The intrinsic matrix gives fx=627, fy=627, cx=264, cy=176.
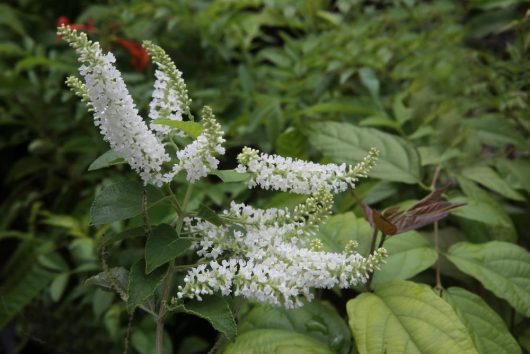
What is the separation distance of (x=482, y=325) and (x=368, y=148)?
502 mm

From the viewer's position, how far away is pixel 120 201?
3.07 ft

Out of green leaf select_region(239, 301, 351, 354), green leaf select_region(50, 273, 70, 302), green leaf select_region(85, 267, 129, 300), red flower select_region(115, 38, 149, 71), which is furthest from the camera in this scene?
red flower select_region(115, 38, 149, 71)

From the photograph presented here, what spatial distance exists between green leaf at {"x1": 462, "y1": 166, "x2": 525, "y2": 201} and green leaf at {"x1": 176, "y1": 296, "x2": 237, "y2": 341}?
801 mm

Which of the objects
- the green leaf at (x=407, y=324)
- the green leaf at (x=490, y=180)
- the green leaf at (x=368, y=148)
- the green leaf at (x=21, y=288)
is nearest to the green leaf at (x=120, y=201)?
the green leaf at (x=407, y=324)

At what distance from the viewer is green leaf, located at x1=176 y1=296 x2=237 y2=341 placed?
917 millimetres

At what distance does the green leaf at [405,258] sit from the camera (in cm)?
118

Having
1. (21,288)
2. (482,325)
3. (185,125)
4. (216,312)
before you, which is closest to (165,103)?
(185,125)

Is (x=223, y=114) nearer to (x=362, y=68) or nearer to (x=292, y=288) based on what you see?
(x=362, y=68)

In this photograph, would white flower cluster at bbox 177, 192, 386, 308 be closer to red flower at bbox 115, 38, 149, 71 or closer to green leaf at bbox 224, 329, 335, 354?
green leaf at bbox 224, 329, 335, 354

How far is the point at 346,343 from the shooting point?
1127 millimetres

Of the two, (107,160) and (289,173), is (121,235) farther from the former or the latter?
(289,173)

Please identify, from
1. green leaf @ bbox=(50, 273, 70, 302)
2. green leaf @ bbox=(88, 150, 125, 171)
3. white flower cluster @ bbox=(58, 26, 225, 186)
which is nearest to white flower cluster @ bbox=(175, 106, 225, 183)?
white flower cluster @ bbox=(58, 26, 225, 186)

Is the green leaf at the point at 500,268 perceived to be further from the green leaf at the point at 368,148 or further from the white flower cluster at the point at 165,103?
the white flower cluster at the point at 165,103

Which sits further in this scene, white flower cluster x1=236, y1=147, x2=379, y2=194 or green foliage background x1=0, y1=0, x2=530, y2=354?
green foliage background x1=0, y1=0, x2=530, y2=354
